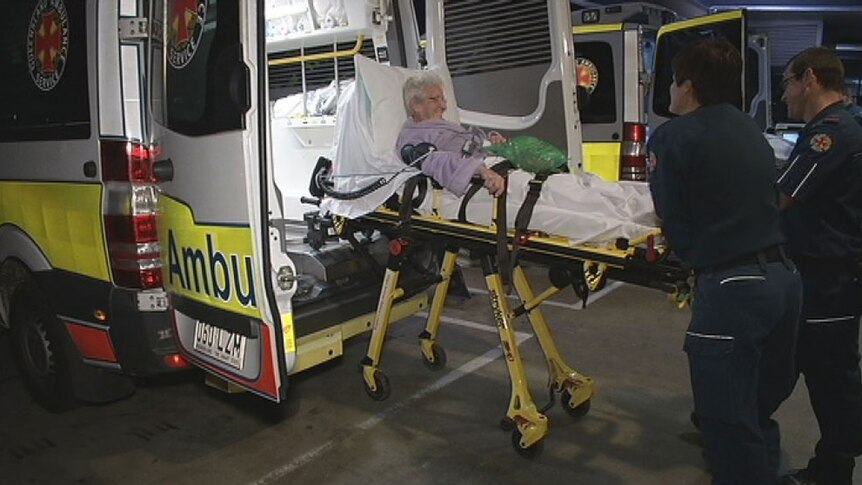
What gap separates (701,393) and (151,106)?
7.90 feet

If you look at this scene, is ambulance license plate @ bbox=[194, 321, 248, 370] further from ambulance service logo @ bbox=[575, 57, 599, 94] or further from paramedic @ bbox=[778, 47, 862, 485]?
ambulance service logo @ bbox=[575, 57, 599, 94]

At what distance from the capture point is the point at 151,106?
9.86ft

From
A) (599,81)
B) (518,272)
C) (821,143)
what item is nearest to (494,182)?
→ (518,272)

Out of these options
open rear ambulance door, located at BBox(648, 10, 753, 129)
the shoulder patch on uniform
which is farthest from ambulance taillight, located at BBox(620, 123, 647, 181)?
the shoulder patch on uniform

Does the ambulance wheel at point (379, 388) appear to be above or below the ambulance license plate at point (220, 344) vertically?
below

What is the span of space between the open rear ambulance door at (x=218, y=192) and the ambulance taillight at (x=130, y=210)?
5 centimetres

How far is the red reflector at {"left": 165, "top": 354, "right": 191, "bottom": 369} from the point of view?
124 inches

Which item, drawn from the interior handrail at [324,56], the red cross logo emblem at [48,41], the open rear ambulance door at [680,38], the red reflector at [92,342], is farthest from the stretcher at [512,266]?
the open rear ambulance door at [680,38]

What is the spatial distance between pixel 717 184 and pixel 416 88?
2101 millimetres

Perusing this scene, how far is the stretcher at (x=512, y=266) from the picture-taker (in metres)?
2.82

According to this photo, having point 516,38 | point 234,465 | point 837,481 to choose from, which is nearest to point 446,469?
point 234,465

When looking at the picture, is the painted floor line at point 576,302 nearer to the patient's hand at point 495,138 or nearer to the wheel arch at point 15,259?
the patient's hand at point 495,138

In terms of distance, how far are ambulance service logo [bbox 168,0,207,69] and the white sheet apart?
115 cm

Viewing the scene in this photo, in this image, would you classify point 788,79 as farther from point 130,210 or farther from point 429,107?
point 130,210
